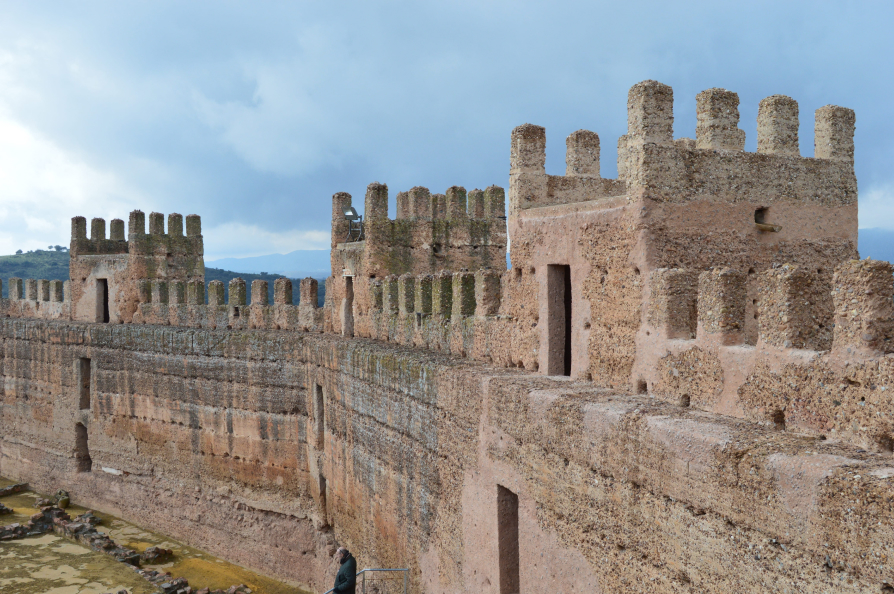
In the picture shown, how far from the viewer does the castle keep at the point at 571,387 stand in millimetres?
4758

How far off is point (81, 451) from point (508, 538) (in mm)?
14187

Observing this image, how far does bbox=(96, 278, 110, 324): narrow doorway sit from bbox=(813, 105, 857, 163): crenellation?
1696 centimetres

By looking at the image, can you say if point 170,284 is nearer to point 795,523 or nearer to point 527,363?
point 527,363

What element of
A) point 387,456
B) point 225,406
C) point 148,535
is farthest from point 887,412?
point 148,535

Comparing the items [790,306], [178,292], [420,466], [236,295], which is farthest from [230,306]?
[790,306]

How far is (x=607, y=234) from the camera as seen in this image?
24.8 feet

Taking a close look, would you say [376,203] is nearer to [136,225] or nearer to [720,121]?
[136,225]

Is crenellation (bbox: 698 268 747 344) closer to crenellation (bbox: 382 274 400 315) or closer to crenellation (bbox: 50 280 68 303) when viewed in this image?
crenellation (bbox: 382 274 400 315)

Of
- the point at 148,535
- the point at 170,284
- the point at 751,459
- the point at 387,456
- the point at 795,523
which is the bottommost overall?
the point at 148,535

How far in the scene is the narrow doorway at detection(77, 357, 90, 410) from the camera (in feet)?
60.3

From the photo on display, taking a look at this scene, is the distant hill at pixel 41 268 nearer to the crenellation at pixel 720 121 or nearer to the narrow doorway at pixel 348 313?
the narrow doorway at pixel 348 313

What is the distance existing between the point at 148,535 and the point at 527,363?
1129 centimetres

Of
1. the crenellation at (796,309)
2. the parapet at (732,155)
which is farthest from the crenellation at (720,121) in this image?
the crenellation at (796,309)

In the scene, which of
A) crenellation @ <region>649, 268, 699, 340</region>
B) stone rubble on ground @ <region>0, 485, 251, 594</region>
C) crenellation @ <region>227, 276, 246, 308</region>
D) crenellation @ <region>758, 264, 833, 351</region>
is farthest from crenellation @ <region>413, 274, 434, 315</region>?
crenellation @ <region>758, 264, 833, 351</region>
